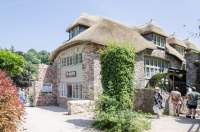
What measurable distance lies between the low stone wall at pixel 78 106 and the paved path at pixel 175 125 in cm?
513

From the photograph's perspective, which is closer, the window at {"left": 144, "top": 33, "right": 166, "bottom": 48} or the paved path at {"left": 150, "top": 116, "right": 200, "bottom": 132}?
the paved path at {"left": 150, "top": 116, "right": 200, "bottom": 132}

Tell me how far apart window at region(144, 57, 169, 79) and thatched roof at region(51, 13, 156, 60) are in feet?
4.73

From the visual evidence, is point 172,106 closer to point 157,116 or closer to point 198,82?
point 157,116

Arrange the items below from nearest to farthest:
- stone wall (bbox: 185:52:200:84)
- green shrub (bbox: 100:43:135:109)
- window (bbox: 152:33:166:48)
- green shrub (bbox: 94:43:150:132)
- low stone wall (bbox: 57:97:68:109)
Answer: green shrub (bbox: 94:43:150:132) < green shrub (bbox: 100:43:135:109) < stone wall (bbox: 185:52:200:84) < low stone wall (bbox: 57:97:68:109) < window (bbox: 152:33:166:48)

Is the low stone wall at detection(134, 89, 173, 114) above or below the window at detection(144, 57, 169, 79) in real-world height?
below

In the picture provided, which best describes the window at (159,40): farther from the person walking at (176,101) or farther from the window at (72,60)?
the person walking at (176,101)

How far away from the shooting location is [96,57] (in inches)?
785

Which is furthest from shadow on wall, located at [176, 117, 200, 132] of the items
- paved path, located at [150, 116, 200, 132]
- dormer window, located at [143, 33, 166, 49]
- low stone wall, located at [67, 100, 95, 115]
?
dormer window, located at [143, 33, 166, 49]

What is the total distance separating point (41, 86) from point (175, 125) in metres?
15.3

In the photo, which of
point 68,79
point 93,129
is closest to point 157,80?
point 68,79

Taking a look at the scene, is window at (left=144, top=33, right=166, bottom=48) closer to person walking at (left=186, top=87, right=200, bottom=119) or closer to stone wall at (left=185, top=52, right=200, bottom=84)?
stone wall at (left=185, top=52, right=200, bottom=84)

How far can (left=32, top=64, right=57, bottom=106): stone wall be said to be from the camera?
25000 millimetres

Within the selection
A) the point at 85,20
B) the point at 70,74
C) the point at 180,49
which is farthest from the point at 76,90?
the point at 180,49

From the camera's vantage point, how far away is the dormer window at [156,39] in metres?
25.0
